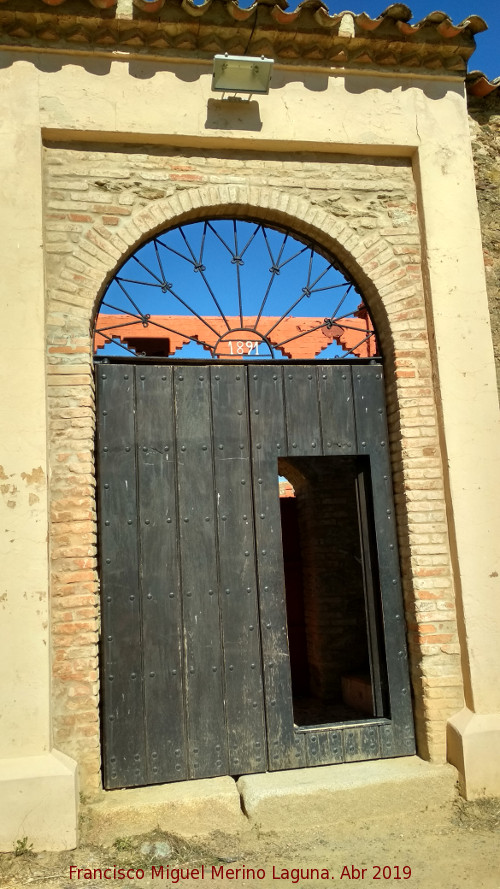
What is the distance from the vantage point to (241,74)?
429 cm

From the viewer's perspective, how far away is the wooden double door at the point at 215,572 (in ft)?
13.0

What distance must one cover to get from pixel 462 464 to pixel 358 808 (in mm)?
2024

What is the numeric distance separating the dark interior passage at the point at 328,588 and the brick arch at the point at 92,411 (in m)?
3.78

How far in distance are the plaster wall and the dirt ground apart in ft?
1.52

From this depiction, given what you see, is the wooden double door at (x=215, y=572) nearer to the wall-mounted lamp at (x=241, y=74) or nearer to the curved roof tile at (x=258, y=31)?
the wall-mounted lamp at (x=241, y=74)

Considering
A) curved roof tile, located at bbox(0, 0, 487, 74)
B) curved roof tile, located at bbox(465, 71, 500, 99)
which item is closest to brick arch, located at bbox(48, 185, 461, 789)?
curved roof tile, located at bbox(0, 0, 487, 74)

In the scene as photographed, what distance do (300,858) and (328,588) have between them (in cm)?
502

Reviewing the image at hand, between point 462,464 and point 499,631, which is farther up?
point 462,464

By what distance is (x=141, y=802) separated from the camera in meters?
3.66

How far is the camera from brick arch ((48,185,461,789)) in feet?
12.4

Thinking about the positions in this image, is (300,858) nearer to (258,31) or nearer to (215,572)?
(215,572)

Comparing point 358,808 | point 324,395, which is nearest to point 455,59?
point 324,395

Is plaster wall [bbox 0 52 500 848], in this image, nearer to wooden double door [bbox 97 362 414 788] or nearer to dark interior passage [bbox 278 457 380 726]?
wooden double door [bbox 97 362 414 788]

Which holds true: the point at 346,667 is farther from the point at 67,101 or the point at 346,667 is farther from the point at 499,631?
the point at 67,101
